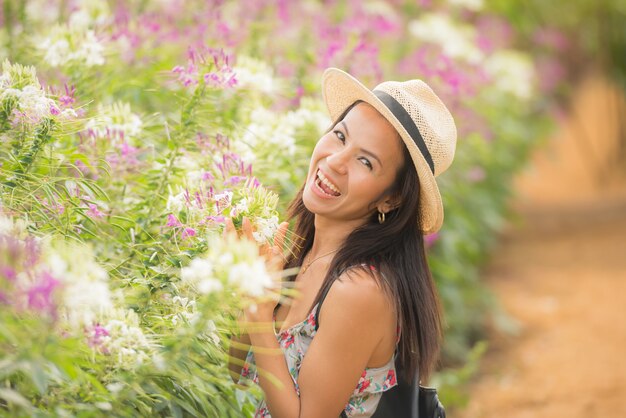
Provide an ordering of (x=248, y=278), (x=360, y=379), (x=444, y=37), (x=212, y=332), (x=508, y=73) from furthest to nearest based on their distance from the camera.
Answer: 1. (x=508, y=73)
2. (x=444, y=37)
3. (x=360, y=379)
4. (x=212, y=332)
5. (x=248, y=278)

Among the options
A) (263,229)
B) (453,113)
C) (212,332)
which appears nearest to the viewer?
(212,332)

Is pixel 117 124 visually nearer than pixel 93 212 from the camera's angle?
No

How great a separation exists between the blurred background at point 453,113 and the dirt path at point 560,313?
0.02 m

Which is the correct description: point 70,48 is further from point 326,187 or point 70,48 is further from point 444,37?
point 444,37

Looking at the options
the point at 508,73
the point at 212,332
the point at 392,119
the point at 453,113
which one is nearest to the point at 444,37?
the point at 453,113

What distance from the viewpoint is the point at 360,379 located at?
2178mm

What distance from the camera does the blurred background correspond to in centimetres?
260

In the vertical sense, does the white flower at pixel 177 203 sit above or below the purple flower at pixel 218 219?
above

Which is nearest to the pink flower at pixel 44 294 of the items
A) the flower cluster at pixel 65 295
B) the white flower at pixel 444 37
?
the flower cluster at pixel 65 295

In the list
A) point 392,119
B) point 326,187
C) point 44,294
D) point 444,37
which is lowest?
point 44,294

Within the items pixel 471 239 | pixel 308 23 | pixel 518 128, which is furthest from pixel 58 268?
pixel 518 128

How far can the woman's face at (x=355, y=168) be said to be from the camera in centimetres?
223

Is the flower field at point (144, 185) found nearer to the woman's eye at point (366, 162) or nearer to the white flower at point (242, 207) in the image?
the white flower at point (242, 207)

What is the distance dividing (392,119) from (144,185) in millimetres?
747
